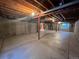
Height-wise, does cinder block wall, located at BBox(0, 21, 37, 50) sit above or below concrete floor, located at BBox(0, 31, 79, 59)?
above

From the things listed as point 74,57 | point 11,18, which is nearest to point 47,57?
point 74,57

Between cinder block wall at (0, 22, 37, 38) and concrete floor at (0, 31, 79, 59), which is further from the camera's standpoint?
cinder block wall at (0, 22, 37, 38)

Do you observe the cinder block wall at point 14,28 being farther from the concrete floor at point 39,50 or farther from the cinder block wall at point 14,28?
the concrete floor at point 39,50

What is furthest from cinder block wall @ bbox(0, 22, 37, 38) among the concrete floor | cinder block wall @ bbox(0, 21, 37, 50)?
the concrete floor

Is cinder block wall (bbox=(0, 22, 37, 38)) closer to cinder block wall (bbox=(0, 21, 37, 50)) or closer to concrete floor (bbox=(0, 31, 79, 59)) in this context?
cinder block wall (bbox=(0, 21, 37, 50))

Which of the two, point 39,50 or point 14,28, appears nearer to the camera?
point 39,50

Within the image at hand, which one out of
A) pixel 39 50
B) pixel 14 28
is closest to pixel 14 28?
pixel 14 28

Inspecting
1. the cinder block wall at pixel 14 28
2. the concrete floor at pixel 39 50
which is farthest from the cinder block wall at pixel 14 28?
the concrete floor at pixel 39 50

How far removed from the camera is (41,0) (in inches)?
145

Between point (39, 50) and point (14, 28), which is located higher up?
point (14, 28)

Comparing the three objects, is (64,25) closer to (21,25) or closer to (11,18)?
(21,25)

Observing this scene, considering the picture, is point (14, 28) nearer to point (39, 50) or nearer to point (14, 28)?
point (14, 28)

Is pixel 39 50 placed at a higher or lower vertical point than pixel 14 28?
lower

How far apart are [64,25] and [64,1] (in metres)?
11.9
